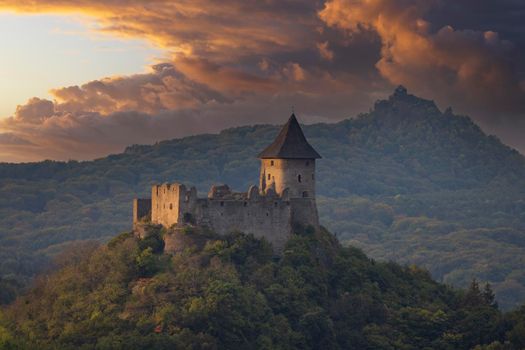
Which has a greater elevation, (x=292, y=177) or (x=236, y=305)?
(x=292, y=177)

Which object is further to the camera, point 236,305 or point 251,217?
point 251,217

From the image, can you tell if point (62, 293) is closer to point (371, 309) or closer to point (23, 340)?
point (23, 340)

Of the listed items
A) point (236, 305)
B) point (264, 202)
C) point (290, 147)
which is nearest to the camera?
point (236, 305)

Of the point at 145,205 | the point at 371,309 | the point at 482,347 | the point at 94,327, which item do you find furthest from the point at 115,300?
the point at 482,347

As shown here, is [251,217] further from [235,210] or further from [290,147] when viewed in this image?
[290,147]

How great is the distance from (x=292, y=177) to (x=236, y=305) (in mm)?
12307

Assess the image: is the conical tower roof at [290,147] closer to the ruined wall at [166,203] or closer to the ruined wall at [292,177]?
the ruined wall at [292,177]

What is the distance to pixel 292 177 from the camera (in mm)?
85250

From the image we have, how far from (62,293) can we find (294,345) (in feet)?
53.8

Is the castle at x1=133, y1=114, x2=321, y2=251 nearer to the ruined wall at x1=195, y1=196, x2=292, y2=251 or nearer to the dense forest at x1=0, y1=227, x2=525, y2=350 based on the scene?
the ruined wall at x1=195, y1=196, x2=292, y2=251

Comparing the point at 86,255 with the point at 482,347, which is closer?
the point at 482,347

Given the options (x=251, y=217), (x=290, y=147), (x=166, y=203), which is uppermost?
(x=290, y=147)

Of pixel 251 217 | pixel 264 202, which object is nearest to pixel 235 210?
pixel 251 217

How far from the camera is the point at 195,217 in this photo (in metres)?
79.6
